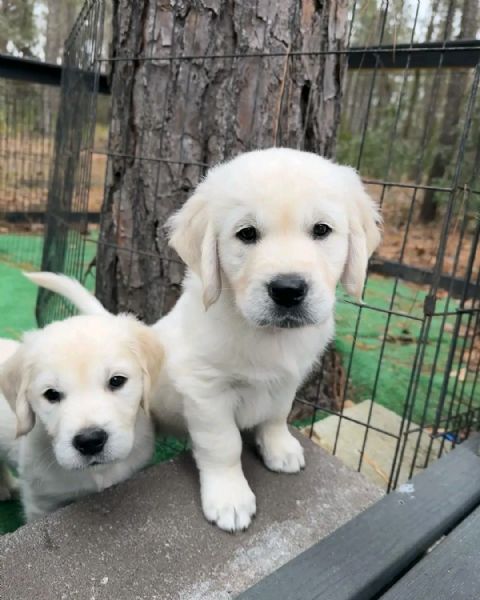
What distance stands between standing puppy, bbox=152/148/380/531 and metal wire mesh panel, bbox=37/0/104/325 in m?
1.77

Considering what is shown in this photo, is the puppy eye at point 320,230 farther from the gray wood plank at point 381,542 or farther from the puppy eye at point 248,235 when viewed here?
the gray wood plank at point 381,542

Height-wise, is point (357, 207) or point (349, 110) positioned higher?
point (349, 110)

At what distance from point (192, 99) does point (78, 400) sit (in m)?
1.74

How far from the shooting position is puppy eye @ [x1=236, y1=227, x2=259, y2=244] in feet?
5.20

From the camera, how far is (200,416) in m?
1.80

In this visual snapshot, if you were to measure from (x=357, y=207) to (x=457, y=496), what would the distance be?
1.02 metres

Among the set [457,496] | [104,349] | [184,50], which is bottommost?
[457,496]

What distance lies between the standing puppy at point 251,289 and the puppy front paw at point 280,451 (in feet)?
0.39

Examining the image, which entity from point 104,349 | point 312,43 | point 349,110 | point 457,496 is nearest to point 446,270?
point 349,110

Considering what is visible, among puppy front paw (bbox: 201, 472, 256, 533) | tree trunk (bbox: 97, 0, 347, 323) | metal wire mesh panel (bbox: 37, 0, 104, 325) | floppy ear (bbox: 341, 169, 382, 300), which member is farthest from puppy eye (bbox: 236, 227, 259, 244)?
metal wire mesh panel (bbox: 37, 0, 104, 325)

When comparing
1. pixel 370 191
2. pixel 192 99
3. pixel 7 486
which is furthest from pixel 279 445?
pixel 370 191

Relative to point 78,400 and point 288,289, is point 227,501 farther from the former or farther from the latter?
point 288,289

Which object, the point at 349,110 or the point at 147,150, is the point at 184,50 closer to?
the point at 147,150

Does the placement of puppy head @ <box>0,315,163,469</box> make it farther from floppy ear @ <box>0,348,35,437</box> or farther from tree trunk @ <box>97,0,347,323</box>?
tree trunk @ <box>97,0,347,323</box>
